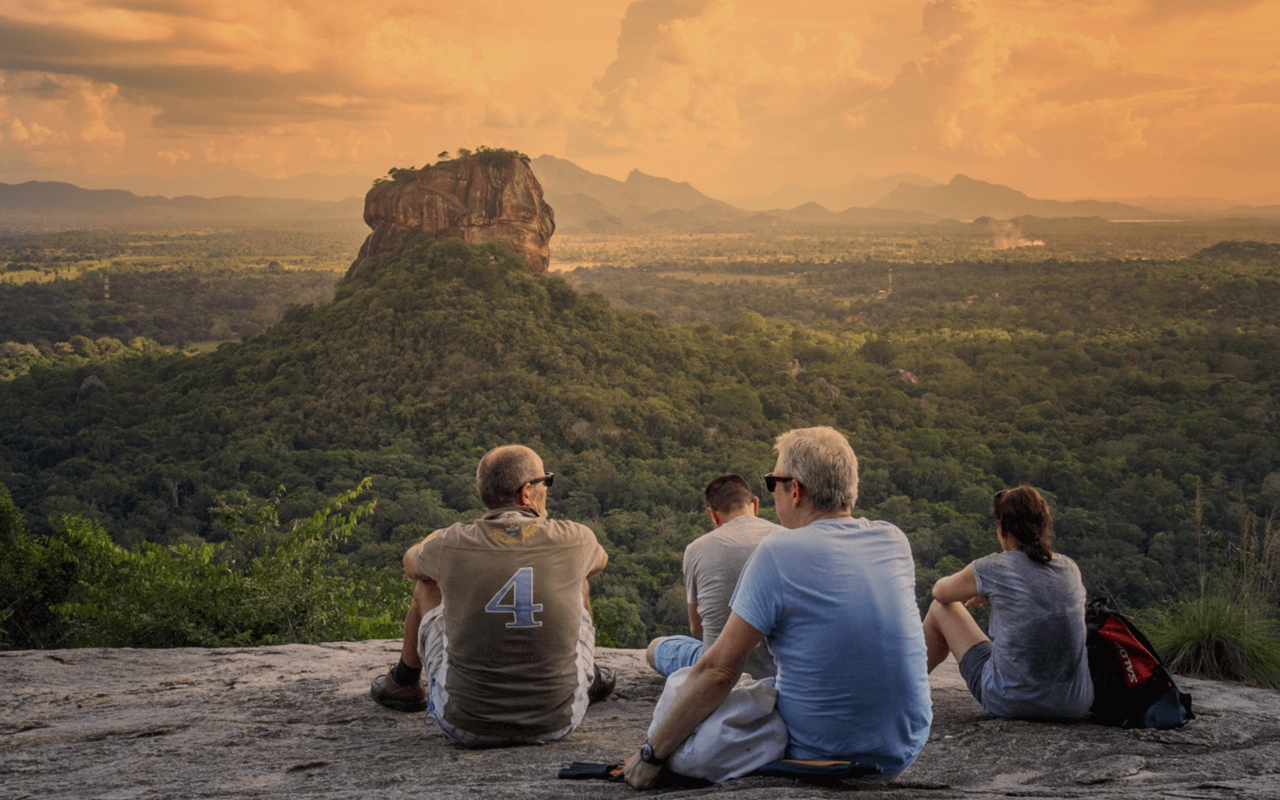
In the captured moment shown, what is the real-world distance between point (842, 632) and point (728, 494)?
1755 mm

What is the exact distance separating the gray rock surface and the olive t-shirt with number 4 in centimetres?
20

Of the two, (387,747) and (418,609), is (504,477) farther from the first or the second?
(387,747)

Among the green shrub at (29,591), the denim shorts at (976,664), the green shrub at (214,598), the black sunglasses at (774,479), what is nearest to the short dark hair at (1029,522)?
the denim shorts at (976,664)

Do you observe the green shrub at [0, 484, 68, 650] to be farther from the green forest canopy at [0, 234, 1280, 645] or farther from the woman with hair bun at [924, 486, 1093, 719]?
the woman with hair bun at [924, 486, 1093, 719]

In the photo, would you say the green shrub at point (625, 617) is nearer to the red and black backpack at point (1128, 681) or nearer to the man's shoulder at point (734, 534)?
the man's shoulder at point (734, 534)

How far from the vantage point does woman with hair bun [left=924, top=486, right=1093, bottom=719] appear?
13.6 feet

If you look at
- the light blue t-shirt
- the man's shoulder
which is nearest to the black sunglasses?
the light blue t-shirt

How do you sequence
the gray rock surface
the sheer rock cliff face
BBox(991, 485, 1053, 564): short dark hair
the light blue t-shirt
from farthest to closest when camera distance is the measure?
the sheer rock cliff face → BBox(991, 485, 1053, 564): short dark hair → the gray rock surface → the light blue t-shirt

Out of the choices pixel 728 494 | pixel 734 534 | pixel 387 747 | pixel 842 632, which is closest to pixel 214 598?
pixel 387 747

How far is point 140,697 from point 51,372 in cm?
4064

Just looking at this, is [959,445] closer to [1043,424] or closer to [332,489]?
[1043,424]

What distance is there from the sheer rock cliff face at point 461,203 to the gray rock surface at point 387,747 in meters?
35.5

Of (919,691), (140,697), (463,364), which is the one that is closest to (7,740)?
(140,697)

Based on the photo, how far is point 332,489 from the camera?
88.2 ft
